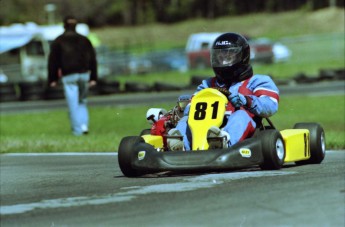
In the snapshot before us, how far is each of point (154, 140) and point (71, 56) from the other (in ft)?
20.4

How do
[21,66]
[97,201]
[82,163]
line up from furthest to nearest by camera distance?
[21,66], [82,163], [97,201]

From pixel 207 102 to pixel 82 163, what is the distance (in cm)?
233

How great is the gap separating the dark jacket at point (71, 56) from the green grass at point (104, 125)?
103 centimetres

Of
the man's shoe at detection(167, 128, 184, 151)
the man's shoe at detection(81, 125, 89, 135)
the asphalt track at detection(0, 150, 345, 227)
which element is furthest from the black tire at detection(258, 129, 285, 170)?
the man's shoe at detection(81, 125, 89, 135)

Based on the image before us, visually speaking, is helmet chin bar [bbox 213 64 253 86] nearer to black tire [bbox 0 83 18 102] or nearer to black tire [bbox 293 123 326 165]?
black tire [bbox 293 123 326 165]

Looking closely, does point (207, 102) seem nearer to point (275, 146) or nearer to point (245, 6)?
point (275, 146)

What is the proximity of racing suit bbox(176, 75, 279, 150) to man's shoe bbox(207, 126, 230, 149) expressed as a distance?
3.0 inches

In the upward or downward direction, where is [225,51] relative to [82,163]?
upward

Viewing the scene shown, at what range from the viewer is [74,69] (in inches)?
575

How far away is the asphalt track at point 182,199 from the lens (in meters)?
5.61

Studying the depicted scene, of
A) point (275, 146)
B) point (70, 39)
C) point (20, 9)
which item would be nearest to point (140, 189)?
point (275, 146)

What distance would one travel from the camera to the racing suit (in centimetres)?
814

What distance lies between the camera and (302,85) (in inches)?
1143

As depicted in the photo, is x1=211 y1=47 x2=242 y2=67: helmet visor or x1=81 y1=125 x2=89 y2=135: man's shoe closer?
x1=211 y1=47 x2=242 y2=67: helmet visor
